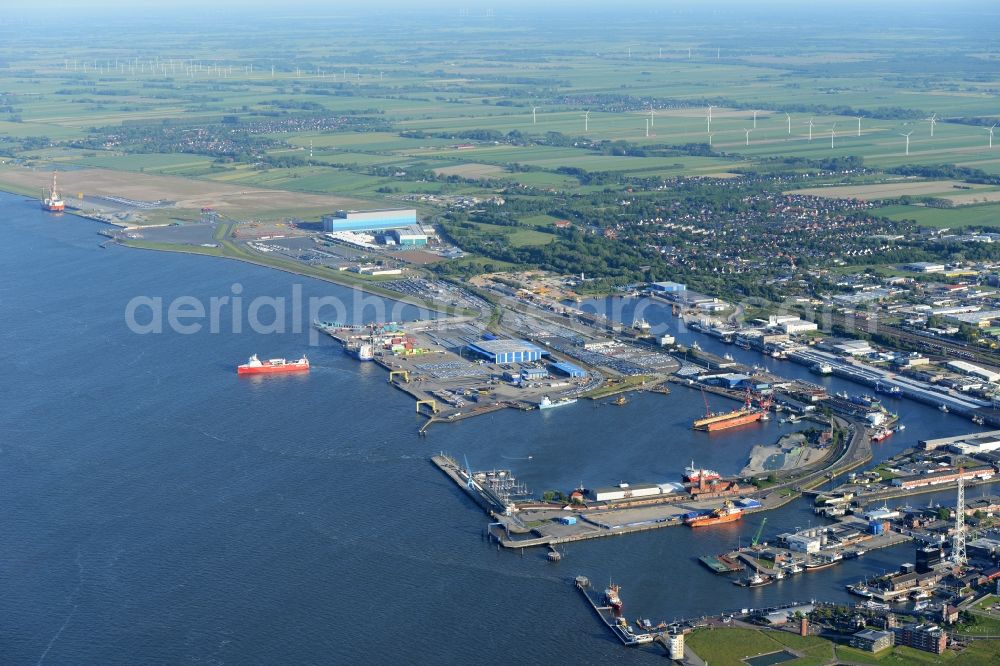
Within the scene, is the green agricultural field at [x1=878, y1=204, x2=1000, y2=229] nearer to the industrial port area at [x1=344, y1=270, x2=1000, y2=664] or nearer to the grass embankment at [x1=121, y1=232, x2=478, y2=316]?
the industrial port area at [x1=344, y1=270, x2=1000, y2=664]

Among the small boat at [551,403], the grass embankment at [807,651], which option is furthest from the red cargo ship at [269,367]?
the grass embankment at [807,651]

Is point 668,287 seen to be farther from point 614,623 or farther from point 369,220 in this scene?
point 614,623

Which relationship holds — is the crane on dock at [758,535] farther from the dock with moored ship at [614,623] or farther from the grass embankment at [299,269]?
the grass embankment at [299,269]

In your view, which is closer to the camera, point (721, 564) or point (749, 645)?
point (749, 645)

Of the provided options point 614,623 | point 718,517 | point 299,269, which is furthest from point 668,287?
point 614,623

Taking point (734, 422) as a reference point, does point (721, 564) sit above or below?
below

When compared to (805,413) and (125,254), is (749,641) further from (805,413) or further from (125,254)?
(125,254)

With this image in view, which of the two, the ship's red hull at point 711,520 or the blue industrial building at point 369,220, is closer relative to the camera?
the ship's red hull at point 711,520
